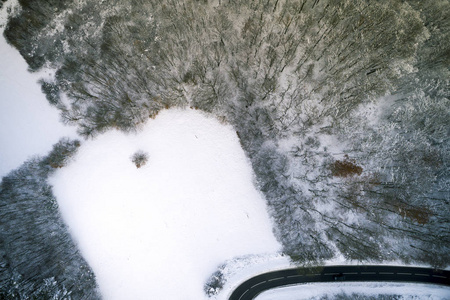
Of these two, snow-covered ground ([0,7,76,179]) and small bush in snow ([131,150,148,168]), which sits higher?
snow-covered ground ([0,7,76,179])

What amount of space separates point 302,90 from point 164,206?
18.8m

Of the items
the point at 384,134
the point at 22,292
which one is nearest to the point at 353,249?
the point at 384,134

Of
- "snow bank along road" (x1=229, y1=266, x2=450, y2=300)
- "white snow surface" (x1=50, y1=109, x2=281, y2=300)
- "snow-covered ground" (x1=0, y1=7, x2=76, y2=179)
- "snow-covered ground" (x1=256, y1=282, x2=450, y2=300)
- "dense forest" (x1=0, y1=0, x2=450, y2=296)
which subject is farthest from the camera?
"snow-covered ground" (x1=0, y1=7, x2=76, y2=179)

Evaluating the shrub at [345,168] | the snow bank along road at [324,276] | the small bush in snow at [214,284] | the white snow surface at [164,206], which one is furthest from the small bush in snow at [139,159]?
the shrub at [345,168]

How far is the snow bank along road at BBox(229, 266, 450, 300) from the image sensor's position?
27.0 metres

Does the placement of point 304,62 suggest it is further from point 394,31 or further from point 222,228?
point 222,228

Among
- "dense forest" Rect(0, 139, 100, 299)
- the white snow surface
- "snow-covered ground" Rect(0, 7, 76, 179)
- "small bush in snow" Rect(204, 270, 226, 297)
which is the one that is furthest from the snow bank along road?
"snow-covered ground" Rect(0, 7, 76, 179)

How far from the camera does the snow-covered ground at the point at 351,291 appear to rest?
26.9 m

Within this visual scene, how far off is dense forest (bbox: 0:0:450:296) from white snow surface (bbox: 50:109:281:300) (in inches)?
73.5

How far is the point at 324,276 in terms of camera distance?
27.1 meters

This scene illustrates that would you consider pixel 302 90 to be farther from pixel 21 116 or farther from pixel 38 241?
pixel 38 241

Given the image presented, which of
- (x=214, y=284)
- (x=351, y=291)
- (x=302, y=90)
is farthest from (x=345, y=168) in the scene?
(x=214, y=284)

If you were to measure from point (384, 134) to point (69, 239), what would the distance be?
34.3 metres

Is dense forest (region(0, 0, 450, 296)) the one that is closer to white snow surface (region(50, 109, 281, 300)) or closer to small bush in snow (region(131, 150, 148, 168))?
white snow surface (region(50, 109, 281, 300))
